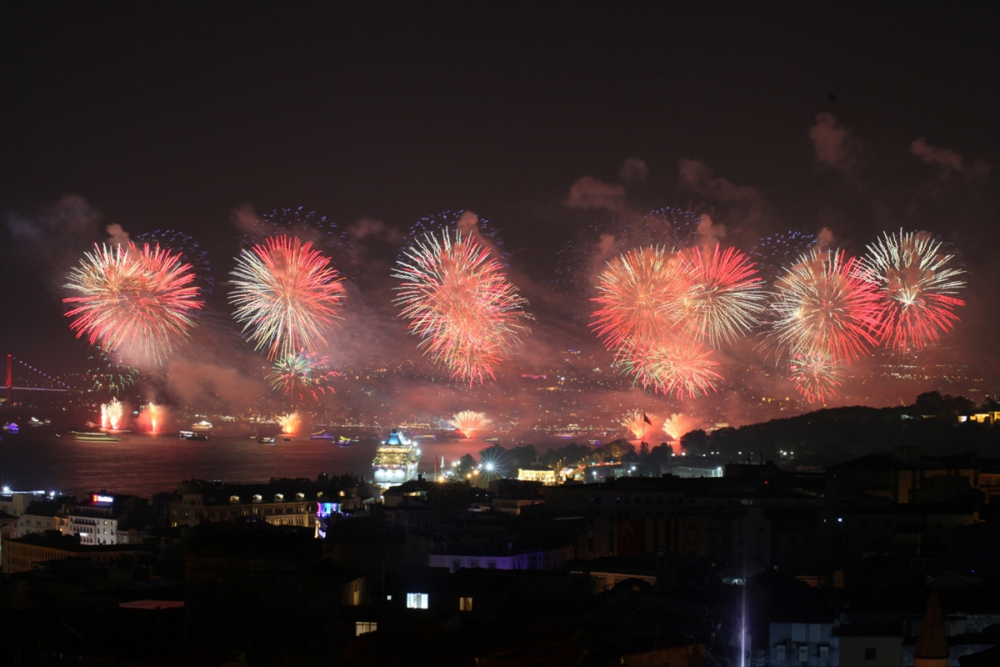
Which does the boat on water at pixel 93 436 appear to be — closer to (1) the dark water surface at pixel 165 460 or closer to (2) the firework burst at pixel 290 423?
(1) the dark water surface at pixel 165 460

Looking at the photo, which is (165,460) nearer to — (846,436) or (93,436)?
(93,436)

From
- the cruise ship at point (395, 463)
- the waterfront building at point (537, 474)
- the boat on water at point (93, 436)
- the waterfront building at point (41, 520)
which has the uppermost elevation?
the boat on water at point (93, 436)

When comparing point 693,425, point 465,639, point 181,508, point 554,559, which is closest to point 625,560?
point 554,559

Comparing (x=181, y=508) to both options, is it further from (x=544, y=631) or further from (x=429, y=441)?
(x=429, y=441)

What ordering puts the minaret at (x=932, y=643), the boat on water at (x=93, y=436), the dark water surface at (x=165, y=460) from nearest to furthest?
the minaret at (x=932, y=643)
the dark water surface at (x=165, y=460)
the boat on water at (x=93, y=436)

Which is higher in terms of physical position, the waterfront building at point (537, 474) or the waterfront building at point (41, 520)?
the waterfront building at point (537, 474)

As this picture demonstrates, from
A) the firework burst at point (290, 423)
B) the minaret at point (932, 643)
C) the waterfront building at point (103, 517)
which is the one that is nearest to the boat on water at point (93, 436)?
the firework burst at point (290, 423)

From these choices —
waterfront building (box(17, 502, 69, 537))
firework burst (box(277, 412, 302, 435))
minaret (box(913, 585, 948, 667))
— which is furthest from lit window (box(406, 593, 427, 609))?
firework burst (box(277, 412, 302, 435))

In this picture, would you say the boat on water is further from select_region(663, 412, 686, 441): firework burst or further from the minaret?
the minaret
